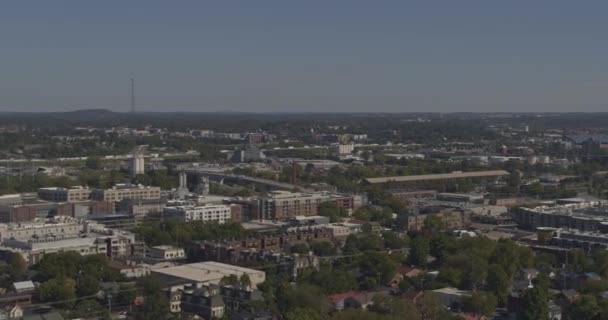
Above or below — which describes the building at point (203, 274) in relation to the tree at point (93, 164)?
above

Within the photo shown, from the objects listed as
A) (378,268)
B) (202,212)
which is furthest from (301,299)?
(202,212)

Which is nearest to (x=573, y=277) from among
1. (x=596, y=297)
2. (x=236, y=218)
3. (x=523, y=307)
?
(x=596, y=297)

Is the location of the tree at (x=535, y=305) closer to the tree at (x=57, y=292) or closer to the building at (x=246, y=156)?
the tree at (x=57, y=292)

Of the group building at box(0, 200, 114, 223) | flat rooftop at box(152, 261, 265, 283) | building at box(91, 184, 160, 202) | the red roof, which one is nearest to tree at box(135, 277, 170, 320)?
flat rooftop at box(152, 261, 265, 283)

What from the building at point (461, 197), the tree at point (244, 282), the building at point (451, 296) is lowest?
the building at point (461, 197)

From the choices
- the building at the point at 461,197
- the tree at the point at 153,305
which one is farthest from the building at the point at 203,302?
the building at the point at 461,197

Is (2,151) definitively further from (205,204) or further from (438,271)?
(438,271)
